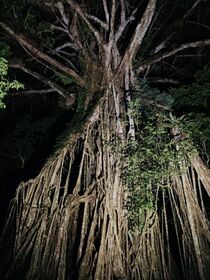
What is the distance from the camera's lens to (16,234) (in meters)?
4.25

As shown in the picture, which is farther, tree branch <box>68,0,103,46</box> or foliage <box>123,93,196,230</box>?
tree branch <box>68,0,103,46</box>

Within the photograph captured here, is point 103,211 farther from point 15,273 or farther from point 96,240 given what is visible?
point 15,273

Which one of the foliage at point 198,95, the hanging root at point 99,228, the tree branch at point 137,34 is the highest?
the tree branch at point 137,34

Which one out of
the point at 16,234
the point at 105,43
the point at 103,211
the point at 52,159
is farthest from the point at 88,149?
the point at 105,43

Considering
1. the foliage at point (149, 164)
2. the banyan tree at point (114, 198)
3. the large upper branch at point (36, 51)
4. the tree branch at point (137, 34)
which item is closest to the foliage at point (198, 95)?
the banyan tree at point (114, 198)

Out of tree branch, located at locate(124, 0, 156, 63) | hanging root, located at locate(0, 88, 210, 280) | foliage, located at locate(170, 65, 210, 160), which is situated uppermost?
tree branch, located at locate(124, 0, 156, 63)

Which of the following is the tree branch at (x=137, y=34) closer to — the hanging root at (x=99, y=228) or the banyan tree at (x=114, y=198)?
the banyan tree at (x=114, y=198)

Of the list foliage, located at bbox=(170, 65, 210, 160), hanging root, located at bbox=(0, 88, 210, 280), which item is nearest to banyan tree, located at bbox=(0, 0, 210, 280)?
hanging root, located at bbox=(0, 88, 210, 280)

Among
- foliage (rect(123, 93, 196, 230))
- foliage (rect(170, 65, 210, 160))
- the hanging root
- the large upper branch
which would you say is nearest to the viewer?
the hanging root

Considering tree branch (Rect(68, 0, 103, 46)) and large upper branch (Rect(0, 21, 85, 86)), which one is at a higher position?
tree branch (Rect(68, 0, 103, 46))

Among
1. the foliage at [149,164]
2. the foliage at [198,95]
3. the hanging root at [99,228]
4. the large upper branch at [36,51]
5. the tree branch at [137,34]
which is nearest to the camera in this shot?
the hanging root at [99,228]

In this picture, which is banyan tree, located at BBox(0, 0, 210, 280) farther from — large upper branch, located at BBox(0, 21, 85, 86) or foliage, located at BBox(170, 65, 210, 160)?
foliage, located at BBox(170, 65, 210, 160)

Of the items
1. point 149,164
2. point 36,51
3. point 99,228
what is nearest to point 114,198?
point 99,228

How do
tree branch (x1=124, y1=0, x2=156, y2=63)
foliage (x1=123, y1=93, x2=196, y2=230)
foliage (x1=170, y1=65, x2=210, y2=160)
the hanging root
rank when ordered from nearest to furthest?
the hanging root, foliage (x1=123, y1=93, x2=196, y2=230), tree branch (x1=124, y1=0, x2=156, y2=63), foliage (x1=170, y1=65, x2=210, y2=160)
